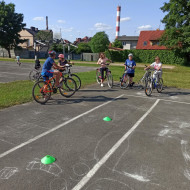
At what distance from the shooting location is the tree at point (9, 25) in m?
42.3

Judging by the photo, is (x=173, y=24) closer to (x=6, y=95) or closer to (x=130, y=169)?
(x=6, y=95)

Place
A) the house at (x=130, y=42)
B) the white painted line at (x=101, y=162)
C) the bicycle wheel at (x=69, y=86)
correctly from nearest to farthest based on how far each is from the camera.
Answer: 1. the white painted line at (x=101, y=162)
2. the bicycle wheel at (x=69, y=86)
3. the house at (x=130, y=42)

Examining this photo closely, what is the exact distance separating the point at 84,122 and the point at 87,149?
1467 mm

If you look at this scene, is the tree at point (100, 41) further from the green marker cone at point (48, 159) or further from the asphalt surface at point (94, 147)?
the green marker cone at point (48, 159)

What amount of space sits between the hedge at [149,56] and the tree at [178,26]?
1610 millimetres

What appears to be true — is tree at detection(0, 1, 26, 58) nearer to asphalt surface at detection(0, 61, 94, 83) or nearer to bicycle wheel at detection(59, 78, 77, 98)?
asphalt surface at detection(0, 61, 94, 83)

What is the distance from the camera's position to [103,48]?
45.1m

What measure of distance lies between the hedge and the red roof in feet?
43.3

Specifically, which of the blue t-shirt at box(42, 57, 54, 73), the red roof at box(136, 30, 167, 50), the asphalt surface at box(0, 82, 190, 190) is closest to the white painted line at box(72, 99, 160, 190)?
the asphalt surface at box(0, 82, 190, 190)

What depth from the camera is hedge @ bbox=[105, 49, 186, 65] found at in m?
33.1

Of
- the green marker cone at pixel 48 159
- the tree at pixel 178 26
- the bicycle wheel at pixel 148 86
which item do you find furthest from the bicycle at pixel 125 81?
the tree at pixel 178 26

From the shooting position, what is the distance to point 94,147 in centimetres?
370

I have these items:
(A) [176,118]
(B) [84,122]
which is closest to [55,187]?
(B) [84,122]

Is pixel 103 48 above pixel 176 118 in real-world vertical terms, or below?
above
